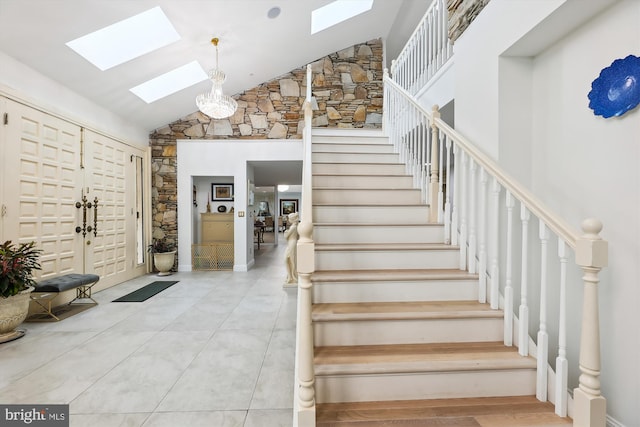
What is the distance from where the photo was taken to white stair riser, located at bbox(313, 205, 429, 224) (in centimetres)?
293

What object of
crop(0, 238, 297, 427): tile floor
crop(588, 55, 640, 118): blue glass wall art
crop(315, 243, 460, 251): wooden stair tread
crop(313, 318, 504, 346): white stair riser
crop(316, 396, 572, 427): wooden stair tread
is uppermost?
crop(588, 55, 640, 118): blue glass wall art

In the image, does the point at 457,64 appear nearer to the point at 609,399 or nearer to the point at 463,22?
the point at 463,22

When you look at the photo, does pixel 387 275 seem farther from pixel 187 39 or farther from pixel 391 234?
pixel 187 39

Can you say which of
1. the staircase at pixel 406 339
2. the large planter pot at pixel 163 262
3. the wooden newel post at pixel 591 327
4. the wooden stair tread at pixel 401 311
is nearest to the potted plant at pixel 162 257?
the large planter pot at pixel 163 262

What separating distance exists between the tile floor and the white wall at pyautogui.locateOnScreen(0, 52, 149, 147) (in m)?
2.50

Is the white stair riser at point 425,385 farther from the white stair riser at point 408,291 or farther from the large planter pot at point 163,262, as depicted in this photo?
the large planter pot at point 163,262

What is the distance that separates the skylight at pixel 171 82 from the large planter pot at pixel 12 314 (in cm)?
332

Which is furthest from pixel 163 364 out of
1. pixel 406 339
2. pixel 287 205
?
pixel 287 205

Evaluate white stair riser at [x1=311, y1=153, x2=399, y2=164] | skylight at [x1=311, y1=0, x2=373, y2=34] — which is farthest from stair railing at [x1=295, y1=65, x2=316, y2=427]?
skylight at [x1=311, y1=0, x2=373, y2=34]

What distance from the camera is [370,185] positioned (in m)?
3.43

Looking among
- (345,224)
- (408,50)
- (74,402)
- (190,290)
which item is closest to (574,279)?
(345,224)

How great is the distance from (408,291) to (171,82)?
501 cm

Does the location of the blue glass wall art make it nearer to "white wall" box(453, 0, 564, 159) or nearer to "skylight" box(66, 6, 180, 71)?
"white wall" box(453, 0, 564, 159)

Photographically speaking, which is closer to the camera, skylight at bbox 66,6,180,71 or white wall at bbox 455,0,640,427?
white wall at bbox 455,0,640,427
